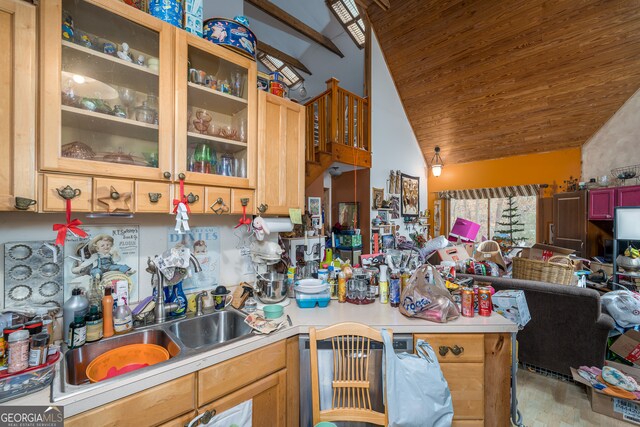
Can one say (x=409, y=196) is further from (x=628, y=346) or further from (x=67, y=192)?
(x=67, y=192)

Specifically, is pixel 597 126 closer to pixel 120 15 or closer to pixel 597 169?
pixel 597 169

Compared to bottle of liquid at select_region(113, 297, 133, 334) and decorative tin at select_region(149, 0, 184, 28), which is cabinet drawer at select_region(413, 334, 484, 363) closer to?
bottle of liquid at select_region(113, 297, 133, 334)

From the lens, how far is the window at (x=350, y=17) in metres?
4.95

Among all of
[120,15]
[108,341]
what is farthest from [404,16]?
[108,341]

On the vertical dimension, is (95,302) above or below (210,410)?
above

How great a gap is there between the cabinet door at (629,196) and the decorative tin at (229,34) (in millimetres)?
4660

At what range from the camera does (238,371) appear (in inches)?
44.5

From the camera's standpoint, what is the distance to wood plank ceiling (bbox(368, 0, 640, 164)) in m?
3.38

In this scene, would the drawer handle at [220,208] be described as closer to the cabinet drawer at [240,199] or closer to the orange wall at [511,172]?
the cabinet drawer at [240,199]

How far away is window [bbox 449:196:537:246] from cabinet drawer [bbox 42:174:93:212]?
601 cm

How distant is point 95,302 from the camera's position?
124cm

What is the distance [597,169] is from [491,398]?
4.64m

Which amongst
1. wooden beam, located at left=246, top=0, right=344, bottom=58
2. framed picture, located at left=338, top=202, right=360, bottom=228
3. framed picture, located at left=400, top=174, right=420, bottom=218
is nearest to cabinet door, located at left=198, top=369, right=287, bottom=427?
framed picture, located at left=338, top=202, right=360, bottom=228

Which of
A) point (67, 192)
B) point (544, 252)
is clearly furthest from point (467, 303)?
point (544, 252)
